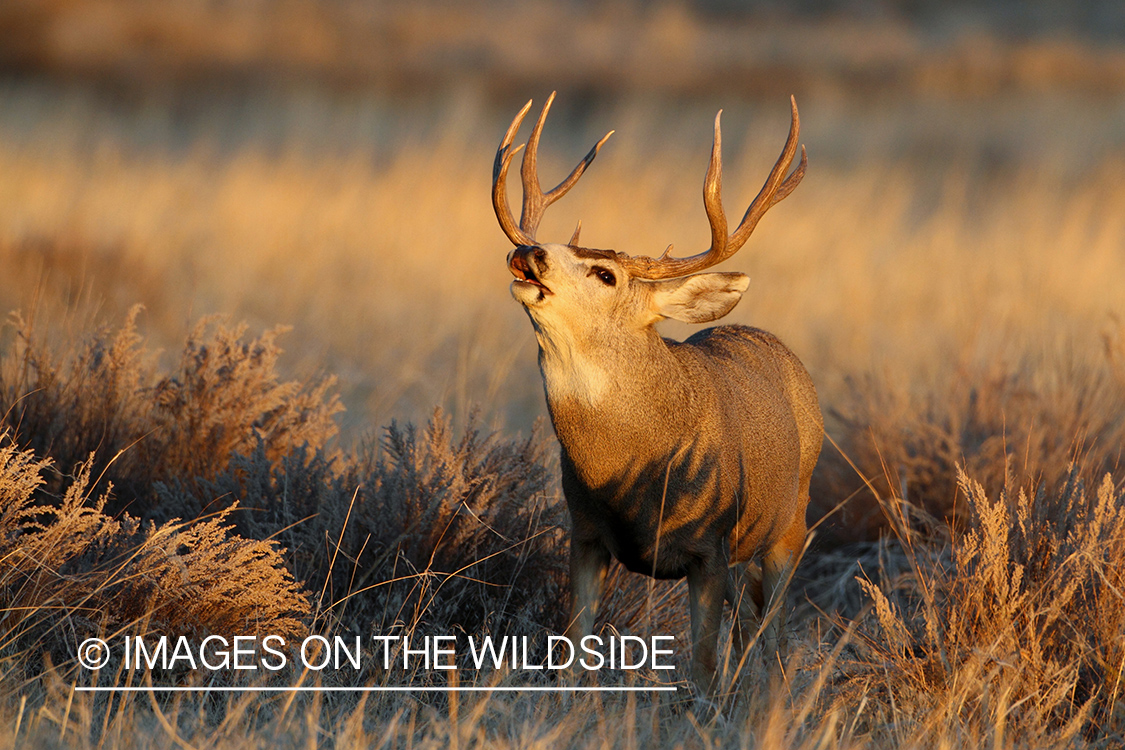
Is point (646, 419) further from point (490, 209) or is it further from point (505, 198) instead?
point (490, 209)

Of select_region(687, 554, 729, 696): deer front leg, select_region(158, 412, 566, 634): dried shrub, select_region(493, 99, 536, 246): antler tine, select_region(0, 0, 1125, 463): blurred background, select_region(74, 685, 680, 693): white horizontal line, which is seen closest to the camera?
select_region(74, 685, 680, 693): white horizontal line

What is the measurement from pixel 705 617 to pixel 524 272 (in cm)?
109

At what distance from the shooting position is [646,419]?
350 centimetres

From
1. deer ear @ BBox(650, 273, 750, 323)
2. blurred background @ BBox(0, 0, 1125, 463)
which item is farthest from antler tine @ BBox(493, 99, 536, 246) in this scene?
blurred background @ BBox(0, 0, 1125, 463)

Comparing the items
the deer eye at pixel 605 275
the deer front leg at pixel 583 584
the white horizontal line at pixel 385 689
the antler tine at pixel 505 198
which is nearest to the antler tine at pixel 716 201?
the deer eye at pixel 605 275

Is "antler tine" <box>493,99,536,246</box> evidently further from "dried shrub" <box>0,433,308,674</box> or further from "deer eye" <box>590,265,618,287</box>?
"dried shrub" <box>0,433,308,674</box>

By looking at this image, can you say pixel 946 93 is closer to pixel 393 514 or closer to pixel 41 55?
pixel 41 55

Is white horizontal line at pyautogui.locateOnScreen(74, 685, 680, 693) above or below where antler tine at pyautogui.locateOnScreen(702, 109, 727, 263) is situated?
below

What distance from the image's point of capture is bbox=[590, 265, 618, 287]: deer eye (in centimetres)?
347

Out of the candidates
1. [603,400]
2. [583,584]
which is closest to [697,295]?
[603,400]

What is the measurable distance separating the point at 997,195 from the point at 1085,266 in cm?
574

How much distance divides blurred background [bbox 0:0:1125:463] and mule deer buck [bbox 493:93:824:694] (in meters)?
2.26

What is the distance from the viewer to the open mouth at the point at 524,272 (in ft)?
10.8

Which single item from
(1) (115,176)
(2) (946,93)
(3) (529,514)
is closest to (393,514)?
(3) (529,514)
